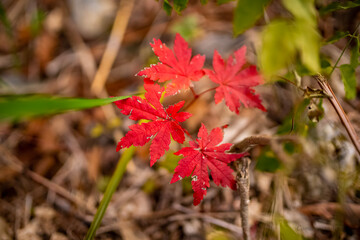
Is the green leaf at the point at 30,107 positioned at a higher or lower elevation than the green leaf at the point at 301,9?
higher

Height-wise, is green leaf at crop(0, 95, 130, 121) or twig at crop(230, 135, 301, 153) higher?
green leaf at crop(0, 95, 130, 121)

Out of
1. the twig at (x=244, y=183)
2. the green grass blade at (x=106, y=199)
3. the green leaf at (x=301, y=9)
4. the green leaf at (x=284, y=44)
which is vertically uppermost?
the green leaf at (x=301, y=9)

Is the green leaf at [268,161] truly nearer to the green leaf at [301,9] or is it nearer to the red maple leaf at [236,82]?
the red maple leaf at [236,82]

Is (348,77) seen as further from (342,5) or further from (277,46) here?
(277,46)

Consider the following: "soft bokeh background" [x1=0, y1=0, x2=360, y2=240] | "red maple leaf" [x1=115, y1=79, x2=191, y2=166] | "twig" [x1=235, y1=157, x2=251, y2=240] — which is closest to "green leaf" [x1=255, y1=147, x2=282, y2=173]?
"soft bokeh background" [x1=0, y1=0, x2=360, y2=240]

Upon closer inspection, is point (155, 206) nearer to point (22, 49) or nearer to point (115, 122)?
point (115, 122)

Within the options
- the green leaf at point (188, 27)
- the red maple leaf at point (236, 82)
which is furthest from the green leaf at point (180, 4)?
the green leaf at point (188, 27)

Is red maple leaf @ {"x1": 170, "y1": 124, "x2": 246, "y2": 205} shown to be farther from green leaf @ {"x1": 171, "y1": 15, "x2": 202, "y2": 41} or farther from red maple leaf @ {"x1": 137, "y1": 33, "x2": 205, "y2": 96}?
green leaf @ {"x1": 171, "y1": 15, "x2": 202, "y2": 41}
